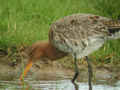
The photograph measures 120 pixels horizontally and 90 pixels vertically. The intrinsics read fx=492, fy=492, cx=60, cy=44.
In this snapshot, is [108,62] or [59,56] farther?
[108,62]

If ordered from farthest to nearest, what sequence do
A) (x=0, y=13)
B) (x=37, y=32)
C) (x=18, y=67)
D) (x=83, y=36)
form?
(x=0, y=13)
(x=37, y=32)
(x=18, y=67)
(x=83, y=36)

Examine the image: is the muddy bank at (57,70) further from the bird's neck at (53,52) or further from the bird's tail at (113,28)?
the bird's tail at (113,28)

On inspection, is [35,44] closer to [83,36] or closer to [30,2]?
[83,36]

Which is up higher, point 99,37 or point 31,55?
point 99,37

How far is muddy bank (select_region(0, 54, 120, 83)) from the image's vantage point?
359 inches

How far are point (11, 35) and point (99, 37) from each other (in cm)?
215

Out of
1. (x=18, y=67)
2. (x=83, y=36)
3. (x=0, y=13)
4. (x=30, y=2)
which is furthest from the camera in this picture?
(x=30, y=2)

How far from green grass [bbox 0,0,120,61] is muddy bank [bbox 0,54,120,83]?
0.93 feet

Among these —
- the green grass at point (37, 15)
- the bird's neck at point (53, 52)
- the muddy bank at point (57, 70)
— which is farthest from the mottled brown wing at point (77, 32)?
the green grass at point (37, 15)

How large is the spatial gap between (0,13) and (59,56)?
2.55 metres

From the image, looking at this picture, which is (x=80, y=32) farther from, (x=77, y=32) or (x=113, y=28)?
(x=113, y=28)

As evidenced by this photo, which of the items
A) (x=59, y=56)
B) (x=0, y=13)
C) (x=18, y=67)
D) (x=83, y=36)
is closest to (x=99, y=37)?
(x=83, y=36)

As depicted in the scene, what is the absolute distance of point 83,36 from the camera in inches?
326

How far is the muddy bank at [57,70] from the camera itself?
9.11 m
